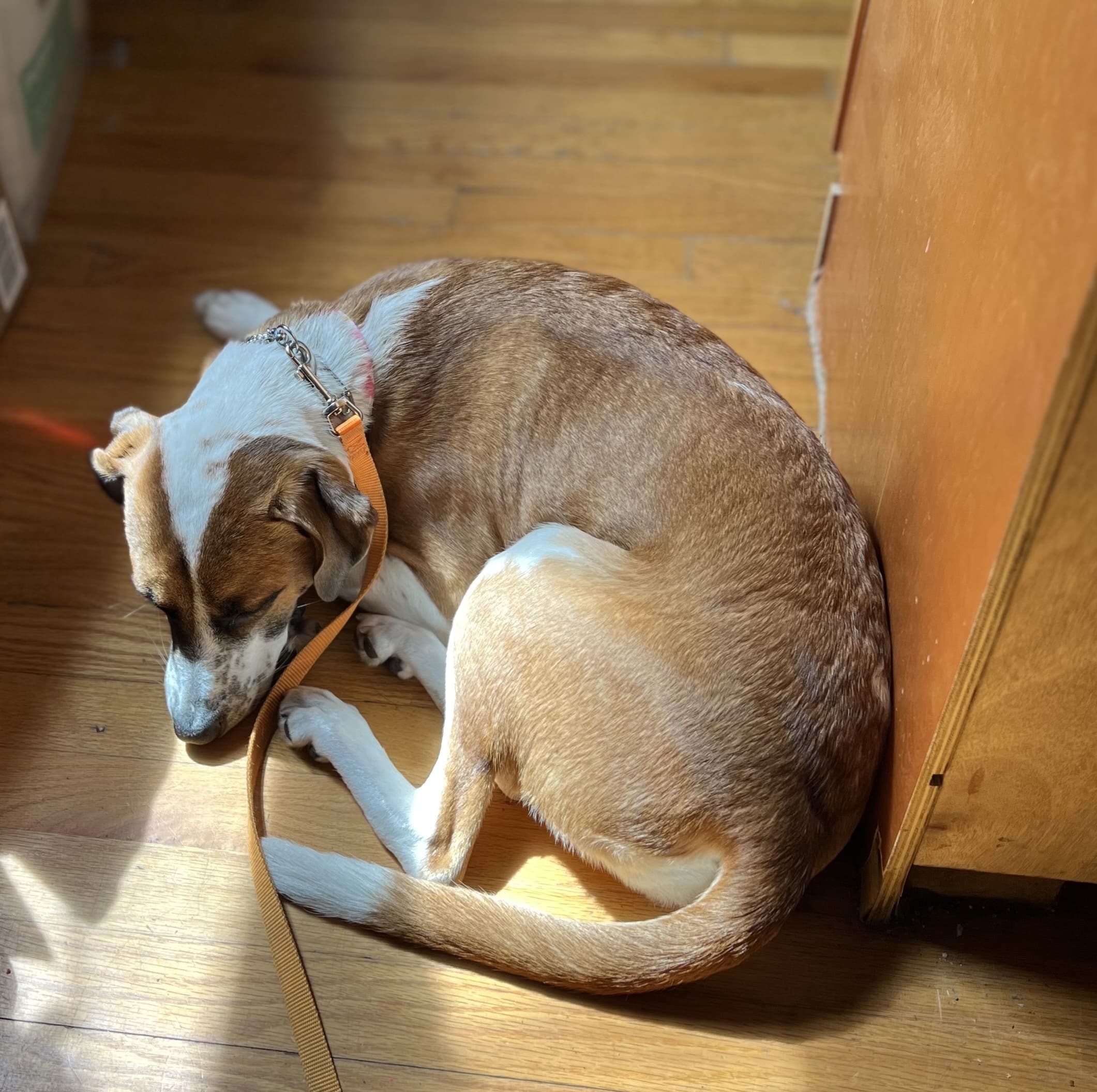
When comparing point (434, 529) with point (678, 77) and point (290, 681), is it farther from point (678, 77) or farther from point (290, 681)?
point (678, 77)

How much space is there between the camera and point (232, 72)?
3.61m

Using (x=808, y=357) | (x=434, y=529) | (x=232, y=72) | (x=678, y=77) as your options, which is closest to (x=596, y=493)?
(x=434, y=529)

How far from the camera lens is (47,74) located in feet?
10.5

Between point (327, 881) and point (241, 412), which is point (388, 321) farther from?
point (327, 881)

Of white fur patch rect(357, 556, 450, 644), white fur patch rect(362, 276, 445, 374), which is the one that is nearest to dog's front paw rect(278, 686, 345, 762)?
white fur patch rect(357, 556, 450, 644)

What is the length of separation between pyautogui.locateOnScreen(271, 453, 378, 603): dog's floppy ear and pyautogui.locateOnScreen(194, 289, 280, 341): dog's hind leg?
3.35ft

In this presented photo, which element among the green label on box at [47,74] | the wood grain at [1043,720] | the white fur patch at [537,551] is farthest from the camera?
the green label on box at [47,74]

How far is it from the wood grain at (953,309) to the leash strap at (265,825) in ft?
3.04

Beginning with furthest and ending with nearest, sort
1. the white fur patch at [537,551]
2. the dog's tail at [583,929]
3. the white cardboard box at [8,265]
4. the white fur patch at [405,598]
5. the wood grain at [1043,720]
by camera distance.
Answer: the white cardboard box at [8,265], the white fur patch at [405,598], the white fur patch at [537,551], the dog's tail at [583,929], the wood grain at [1043,720]

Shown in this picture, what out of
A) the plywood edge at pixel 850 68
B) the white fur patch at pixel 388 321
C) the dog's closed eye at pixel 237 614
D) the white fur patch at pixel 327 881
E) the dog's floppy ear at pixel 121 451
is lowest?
the white fur patch at pixel 327 881

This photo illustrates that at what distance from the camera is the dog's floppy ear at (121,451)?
6.89 ft

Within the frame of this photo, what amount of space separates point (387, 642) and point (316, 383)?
1.86ft

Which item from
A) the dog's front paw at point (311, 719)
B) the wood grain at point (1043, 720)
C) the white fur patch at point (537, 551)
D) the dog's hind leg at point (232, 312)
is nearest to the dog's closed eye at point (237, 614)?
the dog's front paw at point (311, 719)

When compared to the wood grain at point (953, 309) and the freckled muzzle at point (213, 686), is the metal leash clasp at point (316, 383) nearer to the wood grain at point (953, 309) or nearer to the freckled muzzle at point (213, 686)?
the freckled muzzle at point (213, 686)
